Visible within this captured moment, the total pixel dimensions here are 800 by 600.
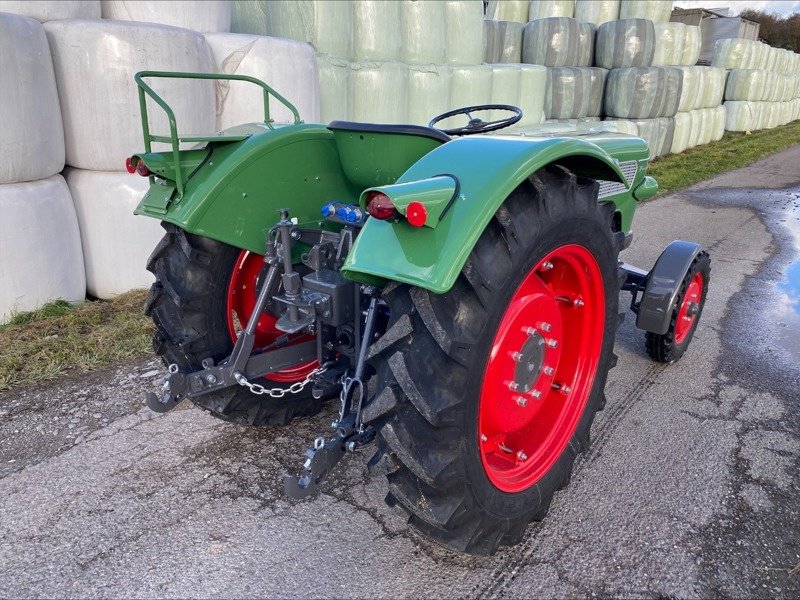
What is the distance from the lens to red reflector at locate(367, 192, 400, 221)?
156cm

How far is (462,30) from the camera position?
693 centimetres

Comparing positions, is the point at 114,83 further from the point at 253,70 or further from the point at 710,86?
the point at 710,86

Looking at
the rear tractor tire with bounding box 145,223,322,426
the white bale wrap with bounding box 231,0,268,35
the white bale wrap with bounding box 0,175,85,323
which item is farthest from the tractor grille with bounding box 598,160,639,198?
the white bale wrap with bounding box 231,0,268,35

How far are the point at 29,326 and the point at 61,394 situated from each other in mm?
859

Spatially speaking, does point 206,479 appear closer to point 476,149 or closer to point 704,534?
point 476,149

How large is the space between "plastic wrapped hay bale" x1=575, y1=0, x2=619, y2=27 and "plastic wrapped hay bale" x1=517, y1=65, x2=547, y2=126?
14.5 ft

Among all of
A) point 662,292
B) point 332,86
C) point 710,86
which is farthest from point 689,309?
point 710,86

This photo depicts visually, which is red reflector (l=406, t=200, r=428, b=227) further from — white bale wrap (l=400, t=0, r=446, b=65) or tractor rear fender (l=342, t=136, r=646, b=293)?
white bale wrap (l=400, t=0, r=446, b=65)

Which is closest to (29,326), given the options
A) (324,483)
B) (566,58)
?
(324,483)

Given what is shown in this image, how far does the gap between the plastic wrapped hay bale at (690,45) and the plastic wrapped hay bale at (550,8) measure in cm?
231

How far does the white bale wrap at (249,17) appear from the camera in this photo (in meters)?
5.41

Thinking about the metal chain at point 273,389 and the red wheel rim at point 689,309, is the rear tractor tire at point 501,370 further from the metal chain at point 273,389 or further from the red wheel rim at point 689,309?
the red wheel rim at point 689,309

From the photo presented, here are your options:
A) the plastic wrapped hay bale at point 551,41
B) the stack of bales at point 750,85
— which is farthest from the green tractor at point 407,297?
the stack of bales at point 750,85

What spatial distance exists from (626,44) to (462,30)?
16.5 feet
